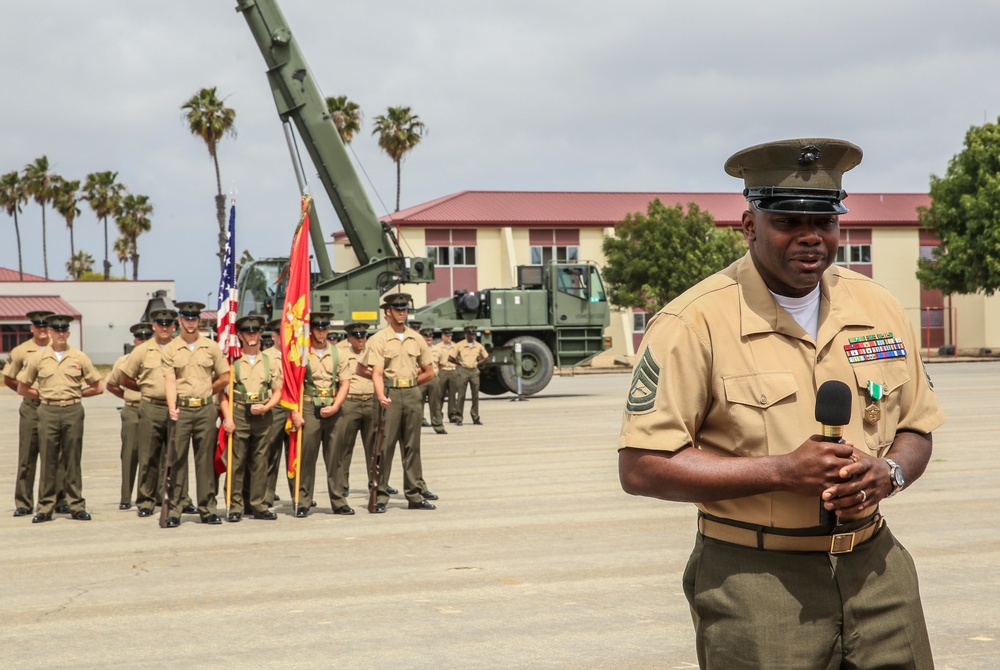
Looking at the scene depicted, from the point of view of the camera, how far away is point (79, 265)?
338 ft

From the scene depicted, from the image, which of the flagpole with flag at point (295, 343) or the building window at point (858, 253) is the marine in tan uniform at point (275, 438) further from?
the building window at point (858, 253)

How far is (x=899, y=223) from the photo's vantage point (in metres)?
63.2

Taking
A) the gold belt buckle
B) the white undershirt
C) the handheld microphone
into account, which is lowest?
the gold belt buckle

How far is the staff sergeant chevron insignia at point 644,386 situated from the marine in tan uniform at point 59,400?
31.7 ft

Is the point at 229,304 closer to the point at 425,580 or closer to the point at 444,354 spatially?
the point at 425,580

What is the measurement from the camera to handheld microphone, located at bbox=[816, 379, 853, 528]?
2.75 metres

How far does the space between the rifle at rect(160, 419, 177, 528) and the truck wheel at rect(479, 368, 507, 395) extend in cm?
1958

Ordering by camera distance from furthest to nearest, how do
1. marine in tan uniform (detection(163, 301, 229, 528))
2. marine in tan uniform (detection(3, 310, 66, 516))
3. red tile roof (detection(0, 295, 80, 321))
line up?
red tile roof (detection(0, 295, 80, 321)) → marine in tan uniform (detection(3, 310, 66, 516)) → marine in tan uniform (detection(163, 301, 229, 528))

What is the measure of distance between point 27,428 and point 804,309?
34.1 ft

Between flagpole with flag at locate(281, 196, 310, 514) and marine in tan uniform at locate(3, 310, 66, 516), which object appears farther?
flagpole with flag at locate(281, 196, 310, 514)

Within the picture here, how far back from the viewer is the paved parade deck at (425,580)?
6242 mm

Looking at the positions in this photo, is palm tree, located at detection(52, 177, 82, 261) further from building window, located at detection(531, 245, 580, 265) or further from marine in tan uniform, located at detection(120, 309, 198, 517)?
marine in tan uniform, located at detection(120, 309, 198, 517)

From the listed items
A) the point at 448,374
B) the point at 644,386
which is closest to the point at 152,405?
the point at 644,386

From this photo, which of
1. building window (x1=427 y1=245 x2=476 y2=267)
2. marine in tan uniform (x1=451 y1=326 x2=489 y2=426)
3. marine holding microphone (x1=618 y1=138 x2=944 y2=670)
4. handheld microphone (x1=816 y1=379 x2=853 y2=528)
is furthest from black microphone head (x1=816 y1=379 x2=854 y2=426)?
building window (x1=427 y1=245 x2=476 y2=267)
